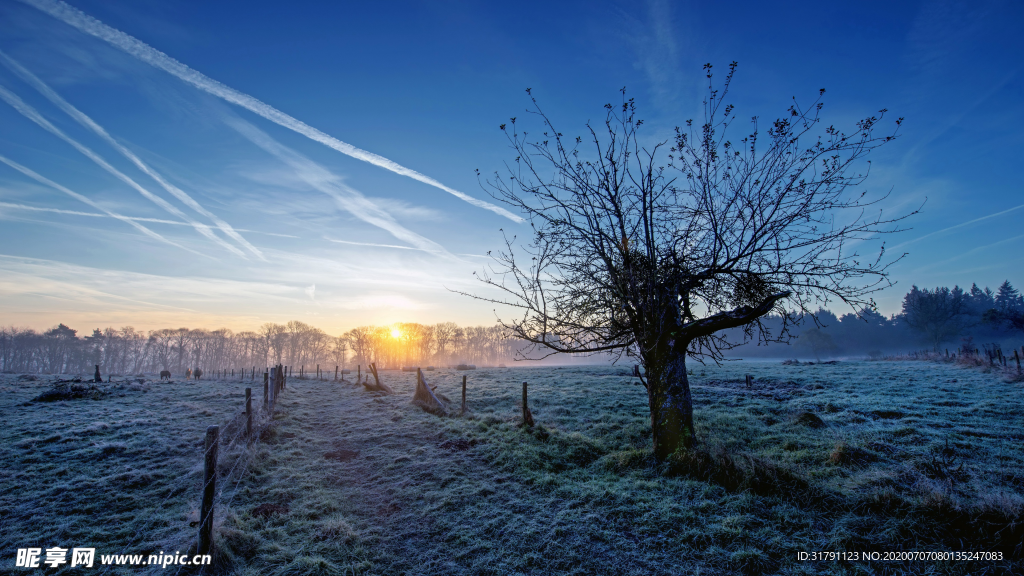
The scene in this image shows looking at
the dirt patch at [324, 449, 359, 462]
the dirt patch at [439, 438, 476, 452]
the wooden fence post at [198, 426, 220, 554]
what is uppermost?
the wooden fence post at [198, 426, 220, 554]

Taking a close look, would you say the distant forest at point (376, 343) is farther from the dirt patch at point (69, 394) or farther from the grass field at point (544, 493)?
the grass field at point (544, 493)

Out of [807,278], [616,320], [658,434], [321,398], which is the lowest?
[321,398]

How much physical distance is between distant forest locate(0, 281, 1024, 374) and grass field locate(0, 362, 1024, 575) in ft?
206

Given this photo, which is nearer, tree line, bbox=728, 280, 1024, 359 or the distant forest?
tree line, bbox=728, 280, 1024, 359

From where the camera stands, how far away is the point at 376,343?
92688mm

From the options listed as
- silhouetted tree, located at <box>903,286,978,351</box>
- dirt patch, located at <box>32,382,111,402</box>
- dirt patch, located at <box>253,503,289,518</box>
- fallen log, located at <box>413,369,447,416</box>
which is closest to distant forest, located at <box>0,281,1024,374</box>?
silhouetted tree, located at <box>903,286,978,351</box>

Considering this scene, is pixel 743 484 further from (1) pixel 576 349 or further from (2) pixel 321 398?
(2) pixel 321 398

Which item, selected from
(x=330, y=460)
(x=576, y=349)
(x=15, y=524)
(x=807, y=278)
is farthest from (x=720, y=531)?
(x=15, y=524)

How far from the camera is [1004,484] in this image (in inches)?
240

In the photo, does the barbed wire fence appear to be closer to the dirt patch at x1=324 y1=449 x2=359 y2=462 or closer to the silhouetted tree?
the dirt patch at x1=324 y1=449 x2=359 y2=462

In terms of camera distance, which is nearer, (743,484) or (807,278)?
(743,484)

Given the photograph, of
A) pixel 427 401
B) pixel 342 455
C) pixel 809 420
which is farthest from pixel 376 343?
pixel 809 420

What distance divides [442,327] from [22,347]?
85.2m

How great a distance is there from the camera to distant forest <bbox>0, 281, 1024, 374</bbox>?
68500 mm
